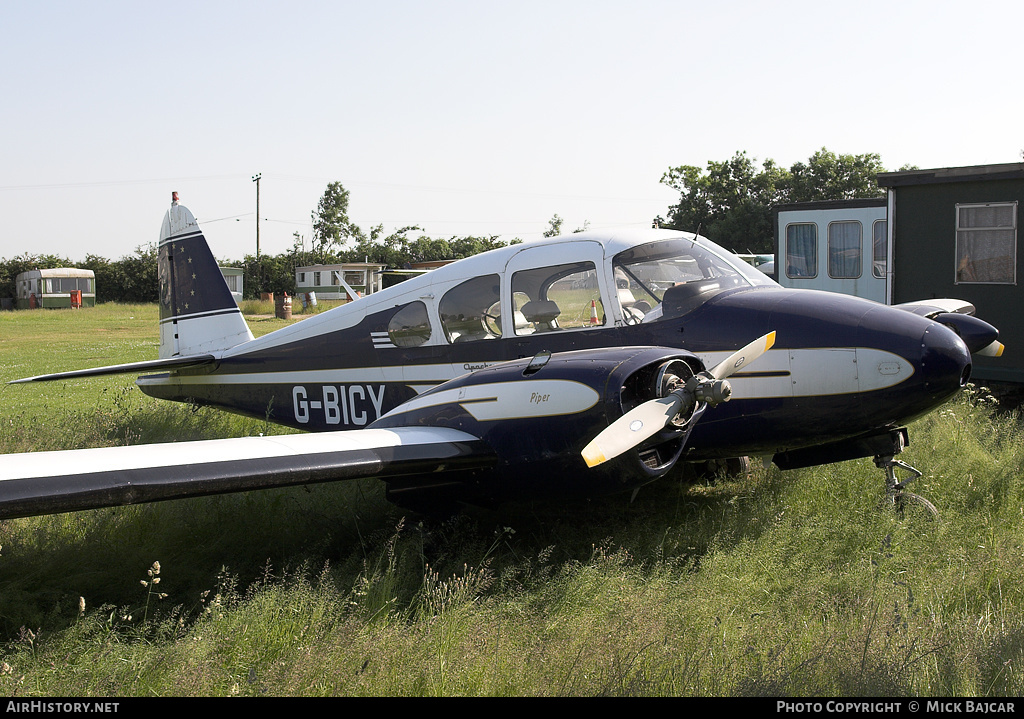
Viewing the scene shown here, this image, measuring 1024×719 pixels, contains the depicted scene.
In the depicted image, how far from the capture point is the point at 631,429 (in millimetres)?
4777

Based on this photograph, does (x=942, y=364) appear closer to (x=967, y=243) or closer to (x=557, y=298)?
(x=557, y=298)

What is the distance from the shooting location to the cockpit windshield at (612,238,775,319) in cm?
630

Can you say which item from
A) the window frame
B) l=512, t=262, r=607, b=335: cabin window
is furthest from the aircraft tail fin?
the window frame

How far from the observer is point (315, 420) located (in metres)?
8.27

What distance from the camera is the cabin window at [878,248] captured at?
15594 mm

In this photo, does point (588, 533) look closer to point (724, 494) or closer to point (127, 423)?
point (724, 494)

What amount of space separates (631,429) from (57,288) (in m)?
58.6

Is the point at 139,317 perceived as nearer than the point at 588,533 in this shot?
No

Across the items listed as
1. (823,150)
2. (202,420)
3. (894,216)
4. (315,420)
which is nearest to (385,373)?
(315,420)

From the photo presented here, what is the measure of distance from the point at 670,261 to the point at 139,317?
42.0 meters

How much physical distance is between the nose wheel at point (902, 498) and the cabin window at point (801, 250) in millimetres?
11144

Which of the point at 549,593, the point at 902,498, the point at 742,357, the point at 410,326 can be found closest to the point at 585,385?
the point at 742,357

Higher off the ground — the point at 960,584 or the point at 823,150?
the point at 823,150

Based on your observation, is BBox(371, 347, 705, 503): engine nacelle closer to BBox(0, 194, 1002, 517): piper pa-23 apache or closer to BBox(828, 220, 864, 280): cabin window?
BBox(0, 194, 1002, 517): piper pa-23 apache
